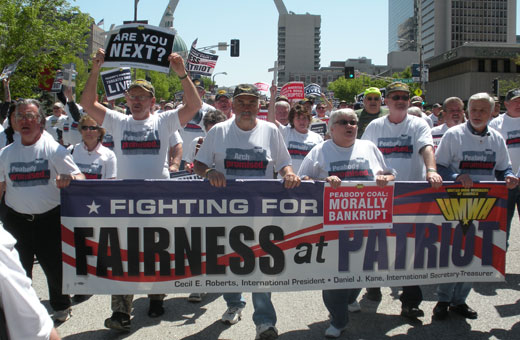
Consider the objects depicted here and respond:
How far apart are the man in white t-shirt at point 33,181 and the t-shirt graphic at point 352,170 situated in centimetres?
217

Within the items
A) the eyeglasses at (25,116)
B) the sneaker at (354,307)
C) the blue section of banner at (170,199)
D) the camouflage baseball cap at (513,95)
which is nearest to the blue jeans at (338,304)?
the sneaker at (354,307)

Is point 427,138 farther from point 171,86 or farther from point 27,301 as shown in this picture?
point 171,86

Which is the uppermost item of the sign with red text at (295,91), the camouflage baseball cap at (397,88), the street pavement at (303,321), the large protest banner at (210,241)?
the sign with red text at (295,91)

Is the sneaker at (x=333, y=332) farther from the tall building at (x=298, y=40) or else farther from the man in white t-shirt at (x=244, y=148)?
the tall building at (x=298, y=40)

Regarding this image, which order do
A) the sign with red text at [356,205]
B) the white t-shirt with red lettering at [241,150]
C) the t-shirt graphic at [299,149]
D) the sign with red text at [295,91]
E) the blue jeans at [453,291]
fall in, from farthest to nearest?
the sign with red text at [295,91], the t-shirt graphic at [299,149], the blue jeans at [453,291], the white t-shirt with red lettering at [241,150], the sign with red text at [356,205]

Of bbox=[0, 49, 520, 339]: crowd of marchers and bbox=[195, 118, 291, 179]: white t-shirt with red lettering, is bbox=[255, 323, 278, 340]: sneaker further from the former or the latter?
bbox=[195, 118, 291, 179]: white t-shirt with red lettering

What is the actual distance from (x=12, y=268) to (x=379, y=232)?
3.17 m

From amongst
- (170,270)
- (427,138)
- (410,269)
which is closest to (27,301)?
(170,270)

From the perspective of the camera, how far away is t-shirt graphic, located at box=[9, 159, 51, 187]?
4.33 metres

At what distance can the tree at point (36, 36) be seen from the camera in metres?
24.1

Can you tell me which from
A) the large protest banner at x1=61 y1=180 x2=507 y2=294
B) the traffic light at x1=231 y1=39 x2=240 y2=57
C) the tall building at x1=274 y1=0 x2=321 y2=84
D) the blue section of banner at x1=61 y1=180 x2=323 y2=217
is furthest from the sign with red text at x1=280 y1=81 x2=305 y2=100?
the tall building at x1=274 y1=0 x2=321 y2=84

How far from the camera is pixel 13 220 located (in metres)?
4.44

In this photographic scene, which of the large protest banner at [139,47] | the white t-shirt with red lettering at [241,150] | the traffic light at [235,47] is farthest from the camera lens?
the traffic light at [235,47]

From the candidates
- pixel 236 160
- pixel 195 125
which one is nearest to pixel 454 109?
pixel 195 125
